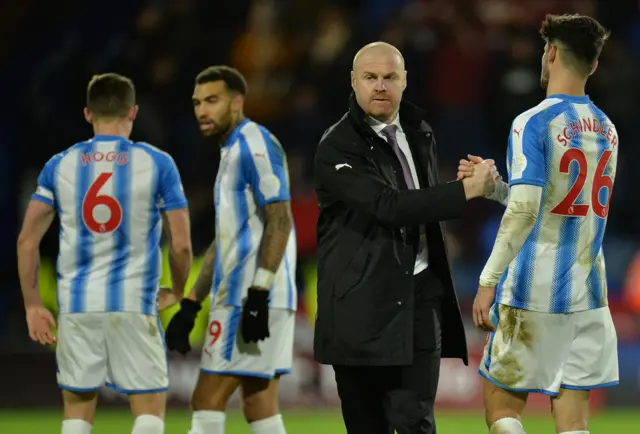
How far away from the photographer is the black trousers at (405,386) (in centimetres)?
464

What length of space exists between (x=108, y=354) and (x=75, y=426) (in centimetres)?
36

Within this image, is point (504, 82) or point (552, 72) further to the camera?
point (504, 82)

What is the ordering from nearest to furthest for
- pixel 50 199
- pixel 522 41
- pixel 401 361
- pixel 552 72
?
pixel 401 361 → pixel 552 72 → pixel 50 199 → pixel 522 41

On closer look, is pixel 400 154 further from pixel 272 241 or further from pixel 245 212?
pixel 245 212

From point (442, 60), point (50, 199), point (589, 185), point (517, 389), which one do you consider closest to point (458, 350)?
point (517, 389)

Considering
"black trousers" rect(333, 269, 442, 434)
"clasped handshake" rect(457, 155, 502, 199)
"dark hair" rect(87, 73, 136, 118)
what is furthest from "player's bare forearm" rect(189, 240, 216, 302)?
"clasped handshake" rect(457, 155, 502, 199)

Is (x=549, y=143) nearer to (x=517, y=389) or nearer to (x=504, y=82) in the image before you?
(x=517, y=389)

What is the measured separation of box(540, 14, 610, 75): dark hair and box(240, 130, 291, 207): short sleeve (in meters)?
1.69

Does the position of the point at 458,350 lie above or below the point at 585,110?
below

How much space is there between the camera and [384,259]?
464 cm

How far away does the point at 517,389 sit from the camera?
4.82 m

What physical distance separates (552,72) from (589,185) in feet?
1.60

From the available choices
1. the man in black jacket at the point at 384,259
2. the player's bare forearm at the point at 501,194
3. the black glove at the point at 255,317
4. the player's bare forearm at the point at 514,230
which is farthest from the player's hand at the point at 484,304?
the black glove at the point at 255,317

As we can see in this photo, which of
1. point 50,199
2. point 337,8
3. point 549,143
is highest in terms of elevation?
point 337,8
